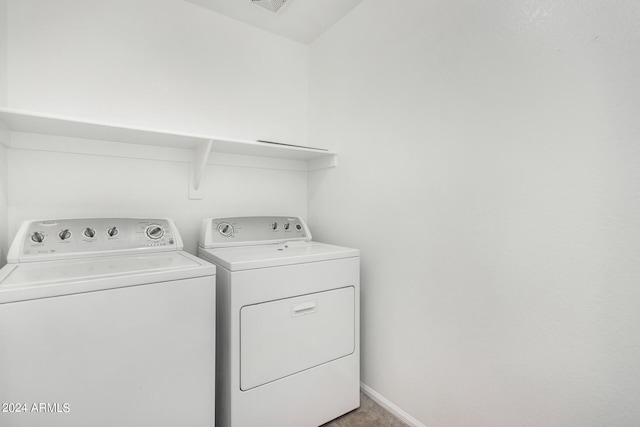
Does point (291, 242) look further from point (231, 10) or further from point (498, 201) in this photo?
point (231, 10)

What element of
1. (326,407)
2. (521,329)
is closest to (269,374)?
(326,407)

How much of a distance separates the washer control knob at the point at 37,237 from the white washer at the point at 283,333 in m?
0.66

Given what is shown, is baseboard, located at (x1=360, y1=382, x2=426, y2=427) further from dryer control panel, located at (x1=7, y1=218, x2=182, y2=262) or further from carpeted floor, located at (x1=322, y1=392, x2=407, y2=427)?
dryer control panel, located at (x1=7, y1=218, x2=182, y2=262)

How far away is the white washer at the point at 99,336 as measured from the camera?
34.0 inches

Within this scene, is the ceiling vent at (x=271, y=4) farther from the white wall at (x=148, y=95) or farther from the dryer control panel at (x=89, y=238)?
the dryer control panel at (x=89, y=238)

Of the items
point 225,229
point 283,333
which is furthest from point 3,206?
point 283,333

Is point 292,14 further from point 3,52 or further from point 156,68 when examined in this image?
point 3,52

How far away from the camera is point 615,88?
0.88 meters

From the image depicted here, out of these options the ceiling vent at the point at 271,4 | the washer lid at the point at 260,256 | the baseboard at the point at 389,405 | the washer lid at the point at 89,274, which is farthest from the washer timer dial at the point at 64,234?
the baseboard at the point at 389,405

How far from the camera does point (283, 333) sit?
134 cm

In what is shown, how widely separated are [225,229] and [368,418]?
128cm

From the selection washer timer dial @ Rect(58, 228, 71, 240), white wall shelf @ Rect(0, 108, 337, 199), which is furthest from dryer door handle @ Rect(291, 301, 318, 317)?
washer timer dial @ Rect(58, 228, 71, 240)

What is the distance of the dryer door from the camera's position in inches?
49.6

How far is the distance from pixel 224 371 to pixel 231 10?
209cm
